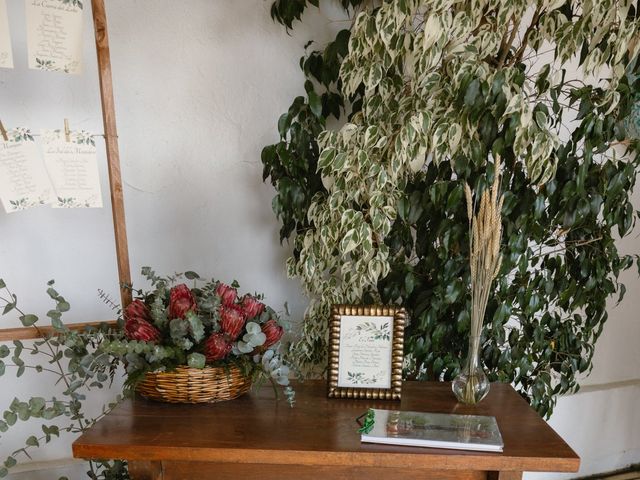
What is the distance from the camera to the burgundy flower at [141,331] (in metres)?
1.22

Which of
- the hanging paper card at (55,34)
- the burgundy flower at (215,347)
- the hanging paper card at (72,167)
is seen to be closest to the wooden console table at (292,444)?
the burgundy flower at (215,347)

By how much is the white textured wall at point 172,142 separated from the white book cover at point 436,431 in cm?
77

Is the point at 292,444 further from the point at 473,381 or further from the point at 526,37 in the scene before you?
the point at 526,37

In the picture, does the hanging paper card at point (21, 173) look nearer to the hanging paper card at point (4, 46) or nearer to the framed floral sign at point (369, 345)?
the hanging paper card at point (4, 46)

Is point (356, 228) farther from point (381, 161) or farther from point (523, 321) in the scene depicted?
point (523, 321)

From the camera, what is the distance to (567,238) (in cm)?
164

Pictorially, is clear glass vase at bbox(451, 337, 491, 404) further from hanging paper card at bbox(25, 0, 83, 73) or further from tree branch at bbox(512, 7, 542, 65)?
hanging paper card at bbox(25, 0, 83, 73)

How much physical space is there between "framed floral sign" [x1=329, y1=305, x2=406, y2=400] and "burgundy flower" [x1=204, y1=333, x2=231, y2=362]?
0.28 metres

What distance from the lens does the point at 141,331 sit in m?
1.22

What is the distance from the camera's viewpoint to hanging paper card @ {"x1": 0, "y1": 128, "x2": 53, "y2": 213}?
1.26 meters

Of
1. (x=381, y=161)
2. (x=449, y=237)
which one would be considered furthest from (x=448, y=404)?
(x=381, y=161)

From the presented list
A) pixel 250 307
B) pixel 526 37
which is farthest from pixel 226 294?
pixel 526 37

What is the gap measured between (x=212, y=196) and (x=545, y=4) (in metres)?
1.13

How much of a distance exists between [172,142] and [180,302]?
0.69 meters
